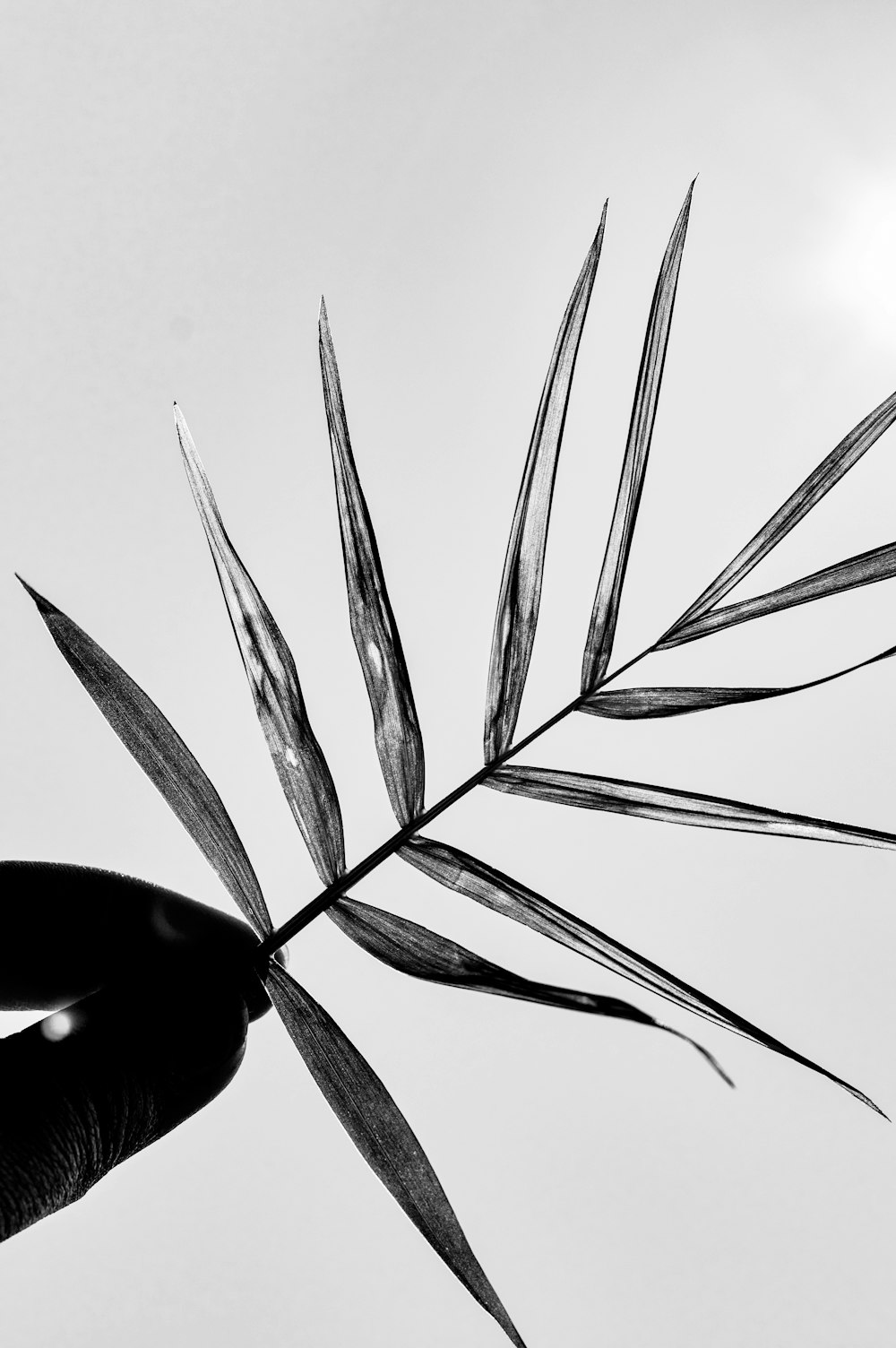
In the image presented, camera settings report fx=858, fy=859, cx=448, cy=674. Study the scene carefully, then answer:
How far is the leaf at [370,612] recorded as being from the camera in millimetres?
663

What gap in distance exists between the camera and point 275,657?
0.68m

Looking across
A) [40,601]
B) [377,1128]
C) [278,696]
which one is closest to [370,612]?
[278,696]

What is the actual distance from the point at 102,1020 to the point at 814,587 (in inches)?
24.3

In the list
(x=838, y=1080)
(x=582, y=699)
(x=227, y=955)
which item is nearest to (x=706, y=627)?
(x=582, y=699)

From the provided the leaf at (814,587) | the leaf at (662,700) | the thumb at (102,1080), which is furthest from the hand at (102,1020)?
the leaf at (814,587)

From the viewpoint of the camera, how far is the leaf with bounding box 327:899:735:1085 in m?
0.38

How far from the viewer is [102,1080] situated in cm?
48

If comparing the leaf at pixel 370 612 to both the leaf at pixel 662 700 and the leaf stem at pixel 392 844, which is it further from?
the leaf at pixel 662 700

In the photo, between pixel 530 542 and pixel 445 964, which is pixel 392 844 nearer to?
pixel 445 964

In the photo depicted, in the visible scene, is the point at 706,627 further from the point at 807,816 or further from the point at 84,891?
the point at 84,891

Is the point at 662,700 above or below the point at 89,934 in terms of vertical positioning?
above

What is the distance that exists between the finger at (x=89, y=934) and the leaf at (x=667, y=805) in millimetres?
265

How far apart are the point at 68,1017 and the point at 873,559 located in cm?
67

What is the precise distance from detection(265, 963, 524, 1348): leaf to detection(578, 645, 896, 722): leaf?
1.17 ft
